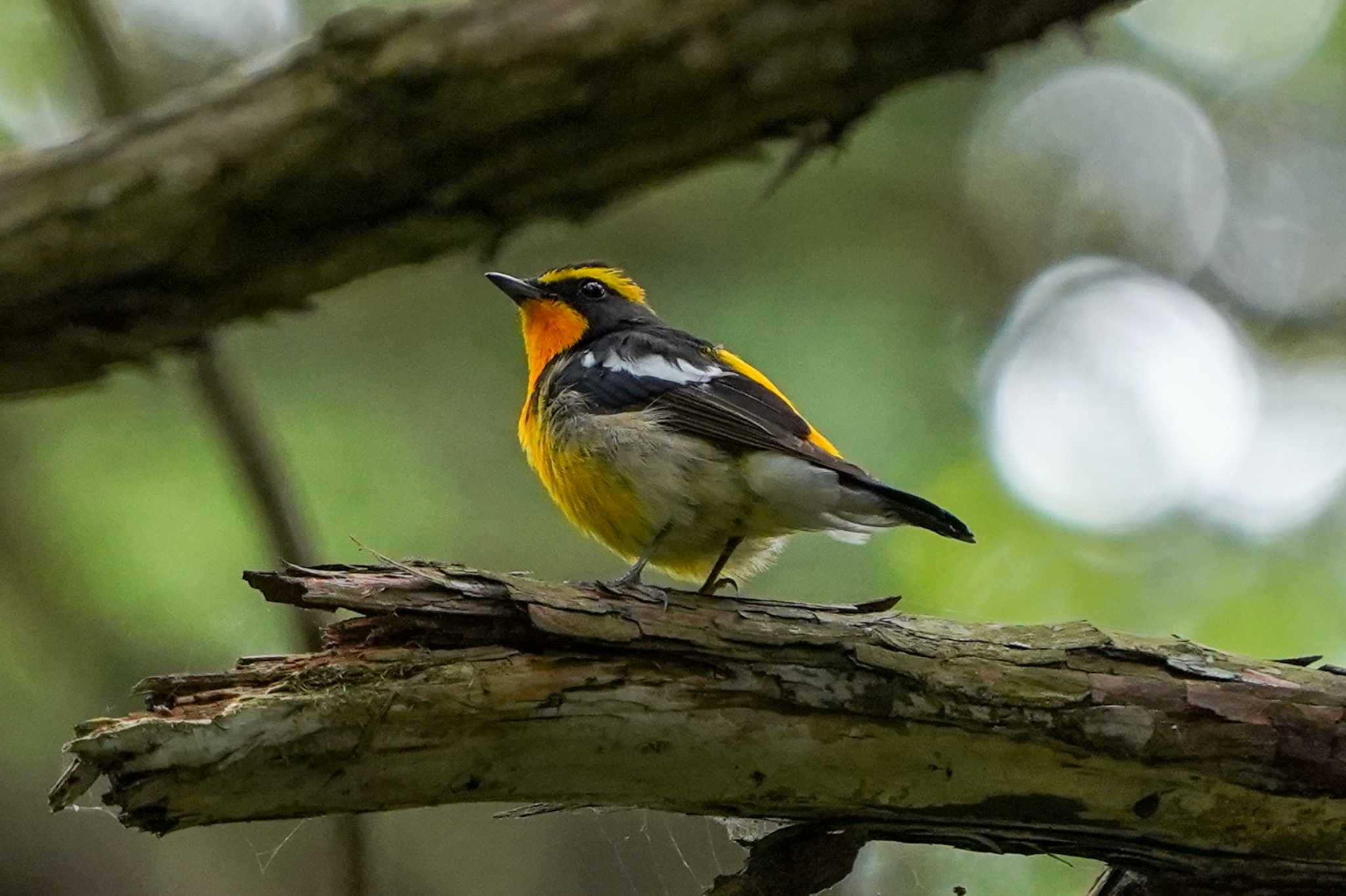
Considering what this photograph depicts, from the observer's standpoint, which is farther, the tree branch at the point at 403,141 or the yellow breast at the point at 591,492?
the yellow breast at the point at 591,492

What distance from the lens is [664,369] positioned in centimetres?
440

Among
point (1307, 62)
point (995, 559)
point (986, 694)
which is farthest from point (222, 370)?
point (1307, 62)

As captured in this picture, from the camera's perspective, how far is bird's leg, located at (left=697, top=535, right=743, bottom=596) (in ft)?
13.8

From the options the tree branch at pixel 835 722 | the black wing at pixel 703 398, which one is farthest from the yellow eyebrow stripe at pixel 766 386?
the tree branch at pixel 835 722

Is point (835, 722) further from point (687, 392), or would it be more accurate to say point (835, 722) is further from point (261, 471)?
point (261, 471)

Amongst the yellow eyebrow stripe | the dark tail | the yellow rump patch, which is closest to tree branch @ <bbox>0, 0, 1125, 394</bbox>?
the dark tail

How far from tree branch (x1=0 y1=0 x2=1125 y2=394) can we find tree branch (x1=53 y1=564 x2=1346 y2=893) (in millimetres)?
1148

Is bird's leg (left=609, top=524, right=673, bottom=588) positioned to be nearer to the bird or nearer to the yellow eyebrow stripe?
the bird

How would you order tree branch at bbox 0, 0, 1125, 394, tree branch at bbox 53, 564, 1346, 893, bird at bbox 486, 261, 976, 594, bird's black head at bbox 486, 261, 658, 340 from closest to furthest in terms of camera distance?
tree branch at bbox 53, 564, 1346, 893, tree branch at bbox 0, 0, 1125, 394, bird at bbox 486, 261, 976, 594, bird's black head at bbox 486, 261, 658, 340

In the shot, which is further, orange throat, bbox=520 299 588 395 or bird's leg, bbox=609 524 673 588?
orange throat, bbox=520 299 588 395

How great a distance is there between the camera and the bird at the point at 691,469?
3.80 metres

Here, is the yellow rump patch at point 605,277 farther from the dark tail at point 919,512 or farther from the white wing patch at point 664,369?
the dark tail at point 919,512

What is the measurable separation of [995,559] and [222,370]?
386 centimetres

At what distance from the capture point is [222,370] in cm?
396
